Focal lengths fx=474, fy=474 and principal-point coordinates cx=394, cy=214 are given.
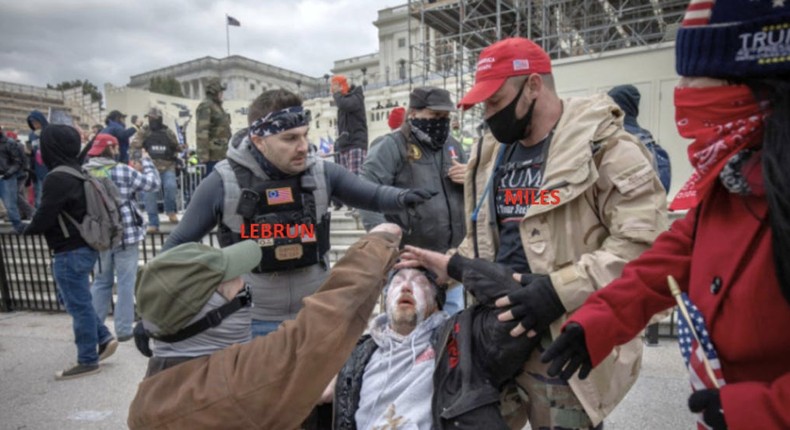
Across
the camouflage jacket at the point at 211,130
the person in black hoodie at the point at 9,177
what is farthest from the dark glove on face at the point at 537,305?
the person in black hoodie at the point at 9,177

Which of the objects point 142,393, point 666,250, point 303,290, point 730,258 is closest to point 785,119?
point 730,258

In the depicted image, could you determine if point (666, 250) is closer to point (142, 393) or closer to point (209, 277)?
point (209, 277)

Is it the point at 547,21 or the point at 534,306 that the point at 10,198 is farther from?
the point at 547,21

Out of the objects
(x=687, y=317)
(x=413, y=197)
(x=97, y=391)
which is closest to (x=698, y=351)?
(x=687, y=317)

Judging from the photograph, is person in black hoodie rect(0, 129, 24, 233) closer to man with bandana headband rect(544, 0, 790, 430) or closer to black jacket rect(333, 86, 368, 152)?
black jacket rect(333, 86, 368, 152)

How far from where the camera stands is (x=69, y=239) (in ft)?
13.5

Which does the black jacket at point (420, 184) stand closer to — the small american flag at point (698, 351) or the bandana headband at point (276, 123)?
the bandana headband at point (276, 123)

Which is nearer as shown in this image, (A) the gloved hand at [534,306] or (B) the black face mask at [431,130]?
(A) the gloved hand at [534,306]

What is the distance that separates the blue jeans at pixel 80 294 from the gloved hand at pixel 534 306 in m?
4.00

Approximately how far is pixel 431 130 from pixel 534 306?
6.24ft

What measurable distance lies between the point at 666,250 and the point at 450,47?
23.6 m

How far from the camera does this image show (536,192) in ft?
5.80

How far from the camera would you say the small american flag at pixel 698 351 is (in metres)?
1.06

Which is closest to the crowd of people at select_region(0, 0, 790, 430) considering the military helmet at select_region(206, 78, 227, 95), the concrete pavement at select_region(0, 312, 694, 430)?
the concrete pavement at select_region(0, 312, 694, 430)
